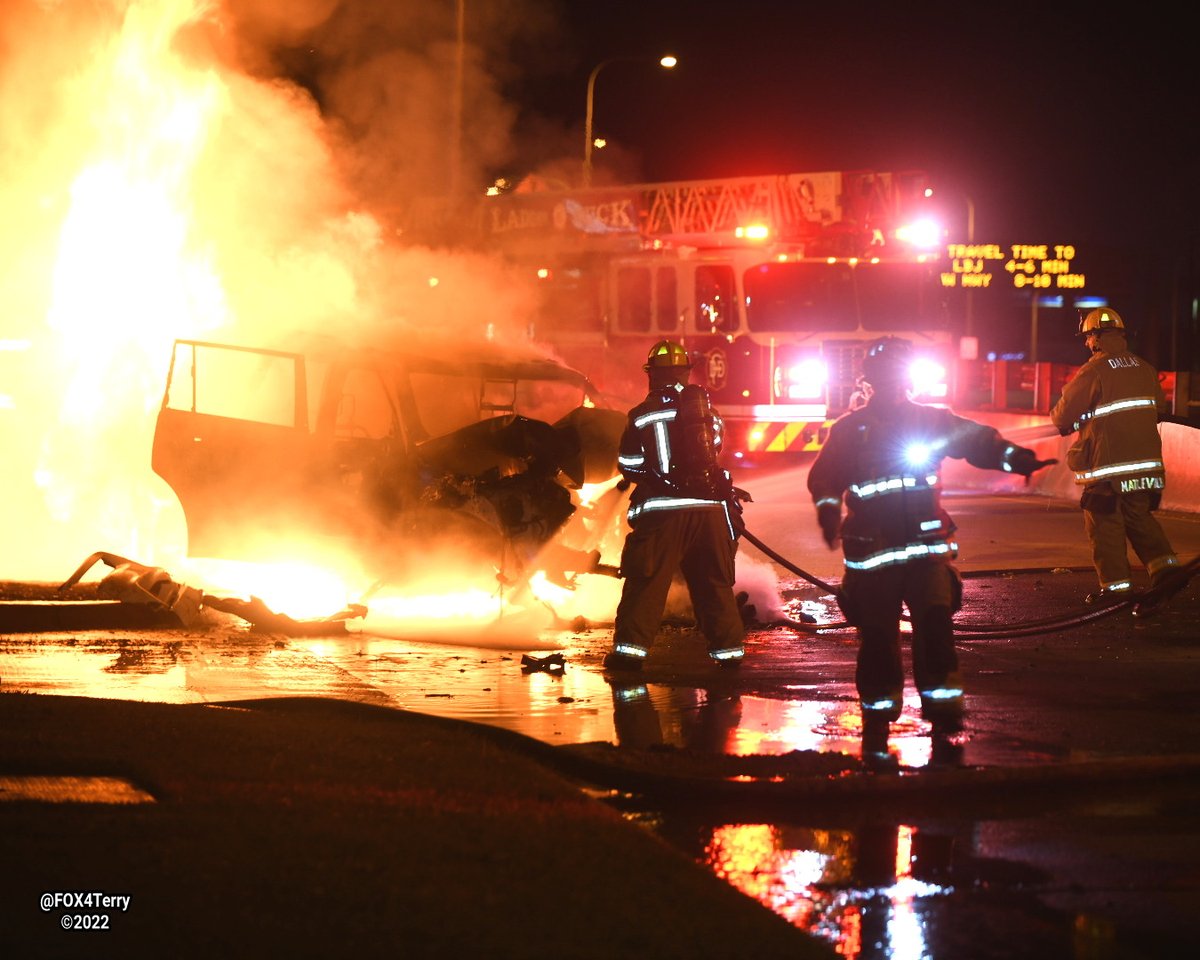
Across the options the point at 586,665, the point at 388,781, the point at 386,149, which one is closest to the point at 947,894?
the point at 388,781

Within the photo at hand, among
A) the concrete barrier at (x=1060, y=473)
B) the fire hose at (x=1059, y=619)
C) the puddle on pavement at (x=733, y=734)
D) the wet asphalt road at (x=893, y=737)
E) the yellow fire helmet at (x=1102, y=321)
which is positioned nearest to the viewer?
the puddle on pavement at (x=733, y=734)

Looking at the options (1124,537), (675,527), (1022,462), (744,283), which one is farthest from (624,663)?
(744,283)

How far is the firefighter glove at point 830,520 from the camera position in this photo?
6.32 metres

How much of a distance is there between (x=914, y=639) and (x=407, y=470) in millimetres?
3536

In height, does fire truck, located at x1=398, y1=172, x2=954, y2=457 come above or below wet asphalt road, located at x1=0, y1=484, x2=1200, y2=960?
above

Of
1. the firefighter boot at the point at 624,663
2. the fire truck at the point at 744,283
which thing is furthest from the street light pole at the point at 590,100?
the firefighter boot at the point at 624,663

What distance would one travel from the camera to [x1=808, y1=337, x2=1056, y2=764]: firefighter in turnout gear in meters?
6.16

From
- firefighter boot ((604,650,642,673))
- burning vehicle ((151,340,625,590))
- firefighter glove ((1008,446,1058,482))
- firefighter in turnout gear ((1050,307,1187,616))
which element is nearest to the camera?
firefighter glove ((1008,446,1058,482))

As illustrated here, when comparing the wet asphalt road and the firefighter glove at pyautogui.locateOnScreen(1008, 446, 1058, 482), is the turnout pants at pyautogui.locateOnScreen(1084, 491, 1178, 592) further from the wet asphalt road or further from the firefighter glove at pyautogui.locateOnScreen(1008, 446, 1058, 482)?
the firefighter glove at pyautogui.locateOnScreen(1008, 446, 1058, 482)

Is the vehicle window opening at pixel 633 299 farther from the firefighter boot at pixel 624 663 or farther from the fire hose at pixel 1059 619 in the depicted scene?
the firefighter boot at pixel 624 663

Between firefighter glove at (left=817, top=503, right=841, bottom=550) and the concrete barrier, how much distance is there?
7.39m

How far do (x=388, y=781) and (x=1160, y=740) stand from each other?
300 cm

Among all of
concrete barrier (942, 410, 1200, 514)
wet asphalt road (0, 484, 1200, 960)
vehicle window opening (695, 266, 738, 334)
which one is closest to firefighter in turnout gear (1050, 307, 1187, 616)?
wet asphalt road (0, 484, 1200, 960)

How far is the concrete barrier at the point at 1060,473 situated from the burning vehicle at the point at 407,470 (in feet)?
18.9
